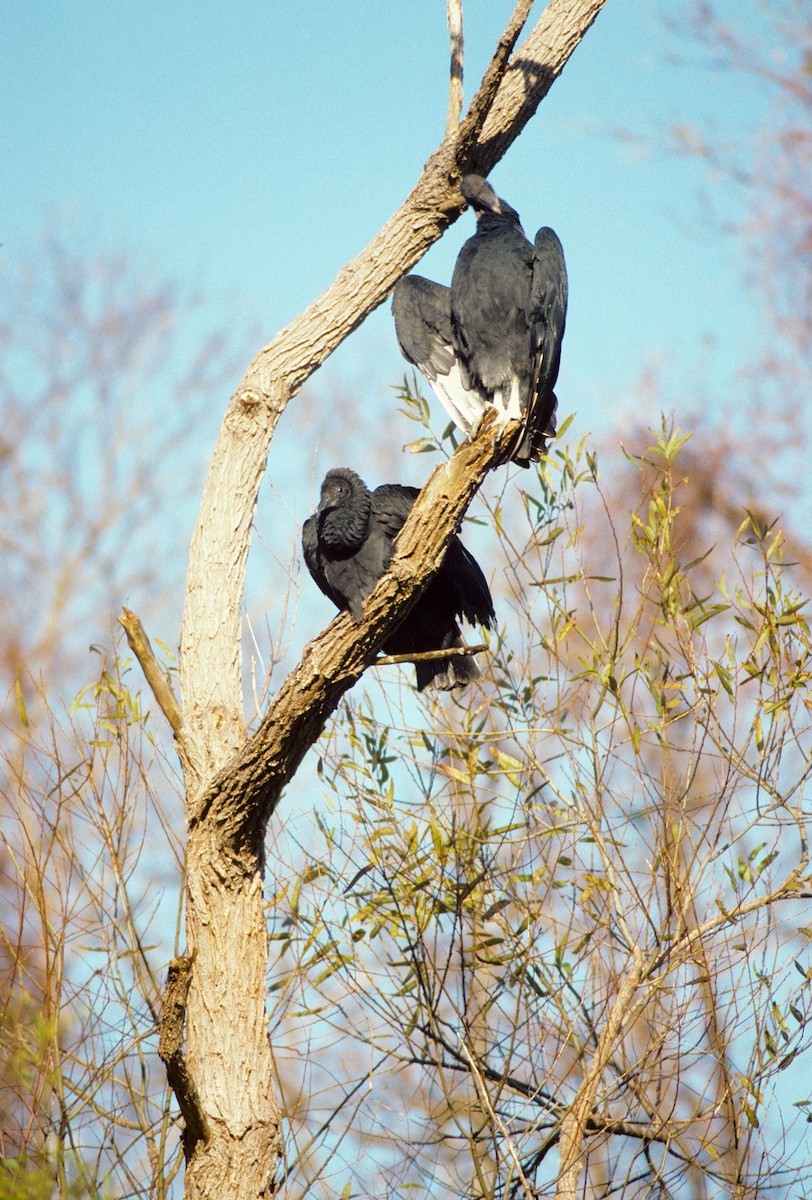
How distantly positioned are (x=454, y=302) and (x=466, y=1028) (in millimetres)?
2294

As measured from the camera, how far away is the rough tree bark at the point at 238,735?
2.67 meters

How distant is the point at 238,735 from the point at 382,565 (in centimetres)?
76

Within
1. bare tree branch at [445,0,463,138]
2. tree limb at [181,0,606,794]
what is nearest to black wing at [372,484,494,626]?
tree limb at [181,0,606,794]

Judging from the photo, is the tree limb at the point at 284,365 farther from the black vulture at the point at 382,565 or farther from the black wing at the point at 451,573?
the black wing at the point at 451,573

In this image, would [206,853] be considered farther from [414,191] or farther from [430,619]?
[414,191]

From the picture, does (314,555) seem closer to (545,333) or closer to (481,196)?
(545,333)

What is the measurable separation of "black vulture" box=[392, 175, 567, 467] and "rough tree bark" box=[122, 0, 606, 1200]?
16.4 inches

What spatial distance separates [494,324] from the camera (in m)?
3.67

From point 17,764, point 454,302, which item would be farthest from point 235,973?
point 454,302

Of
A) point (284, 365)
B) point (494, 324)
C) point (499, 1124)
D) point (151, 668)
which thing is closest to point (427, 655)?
point (151, 668)

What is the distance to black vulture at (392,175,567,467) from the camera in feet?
11.9

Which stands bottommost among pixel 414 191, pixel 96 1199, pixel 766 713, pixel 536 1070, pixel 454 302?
pixel 96 1199

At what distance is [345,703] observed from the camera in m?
3.57

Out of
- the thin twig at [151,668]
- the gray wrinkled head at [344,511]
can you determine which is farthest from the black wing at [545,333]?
the thin twig at [151,668]
